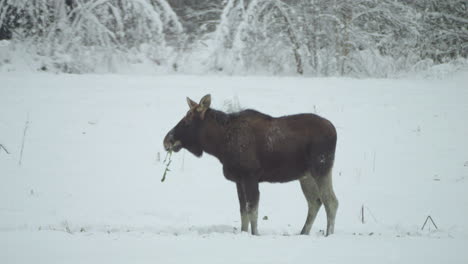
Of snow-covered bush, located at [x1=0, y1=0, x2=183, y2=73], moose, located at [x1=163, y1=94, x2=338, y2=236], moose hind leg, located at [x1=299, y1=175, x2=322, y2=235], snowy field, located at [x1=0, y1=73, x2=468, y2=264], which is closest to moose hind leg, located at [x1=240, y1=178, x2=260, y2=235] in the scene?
moose, located at [x1=163, y1=94, x2=338, y2=236]

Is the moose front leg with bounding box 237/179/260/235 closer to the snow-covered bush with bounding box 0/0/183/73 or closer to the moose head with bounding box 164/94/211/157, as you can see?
the moose head with bounding box 164/94/211/157

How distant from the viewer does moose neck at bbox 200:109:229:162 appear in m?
8.55

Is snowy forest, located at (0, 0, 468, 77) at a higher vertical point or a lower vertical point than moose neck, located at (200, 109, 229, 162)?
higher

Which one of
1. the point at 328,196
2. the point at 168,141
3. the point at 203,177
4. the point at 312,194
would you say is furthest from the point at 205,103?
the point at 203,177

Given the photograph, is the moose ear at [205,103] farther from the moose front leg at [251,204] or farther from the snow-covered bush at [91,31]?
the snow-covered bush at [91,31]

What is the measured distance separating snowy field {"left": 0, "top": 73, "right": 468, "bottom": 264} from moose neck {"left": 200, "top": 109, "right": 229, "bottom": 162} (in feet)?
3.81

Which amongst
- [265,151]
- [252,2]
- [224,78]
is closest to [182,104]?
[224,78]

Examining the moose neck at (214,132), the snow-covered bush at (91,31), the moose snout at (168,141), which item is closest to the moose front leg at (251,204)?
the moose neck at (214,132)

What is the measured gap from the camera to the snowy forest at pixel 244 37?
54.2ft

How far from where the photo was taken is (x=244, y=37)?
17.1 meters

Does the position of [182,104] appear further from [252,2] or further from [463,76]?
[463,76]

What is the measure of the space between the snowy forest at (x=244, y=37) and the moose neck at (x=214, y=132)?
8.33m

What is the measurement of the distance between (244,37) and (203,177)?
21.6 ft

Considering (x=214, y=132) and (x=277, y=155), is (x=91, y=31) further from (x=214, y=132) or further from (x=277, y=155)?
(x=277, y=155)
